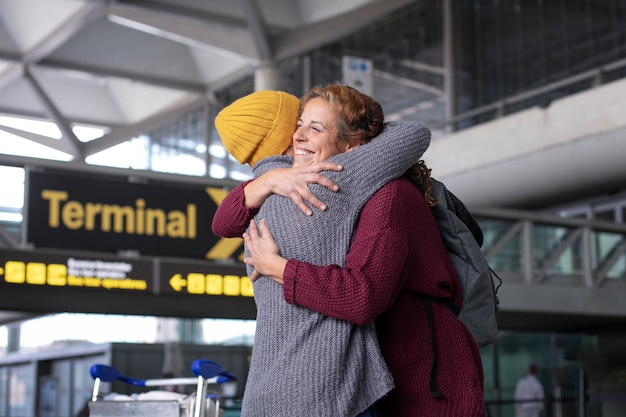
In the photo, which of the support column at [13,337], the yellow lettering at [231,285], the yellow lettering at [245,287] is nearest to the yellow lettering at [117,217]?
the yellow lettering at [231,285]

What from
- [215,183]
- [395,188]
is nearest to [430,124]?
[215,183]

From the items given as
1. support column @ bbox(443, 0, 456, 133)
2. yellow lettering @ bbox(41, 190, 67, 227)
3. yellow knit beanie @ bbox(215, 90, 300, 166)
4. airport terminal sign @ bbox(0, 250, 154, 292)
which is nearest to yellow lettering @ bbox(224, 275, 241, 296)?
airport terminal sign @ bbox(0, 250, 154, 292)

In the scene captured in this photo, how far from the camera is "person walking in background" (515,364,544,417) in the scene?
13141 mm

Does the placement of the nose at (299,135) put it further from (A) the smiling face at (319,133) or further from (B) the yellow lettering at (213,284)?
(B) the yellow lettering at (213,284)

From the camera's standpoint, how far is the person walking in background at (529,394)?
13141 mm

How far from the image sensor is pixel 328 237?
2.29 m

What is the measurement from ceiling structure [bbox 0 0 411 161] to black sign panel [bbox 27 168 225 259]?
441 inches

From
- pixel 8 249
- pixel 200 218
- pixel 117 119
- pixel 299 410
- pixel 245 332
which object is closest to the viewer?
pixel 299 410

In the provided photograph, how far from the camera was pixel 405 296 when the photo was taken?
231 cm

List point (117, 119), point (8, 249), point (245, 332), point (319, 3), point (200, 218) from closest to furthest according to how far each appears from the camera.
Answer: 1. point (8, 249)
2. point (200, 218)
3. point (245, 332)
4. point (319, 3)
5. point (117, 119)

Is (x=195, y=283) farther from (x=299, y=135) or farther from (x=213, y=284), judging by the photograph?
(x=299, y=135)

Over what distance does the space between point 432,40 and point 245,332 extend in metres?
7.23

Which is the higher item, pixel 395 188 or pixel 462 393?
pixel 395 188

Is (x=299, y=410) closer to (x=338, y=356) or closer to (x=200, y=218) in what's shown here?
(x=338, y=356)
